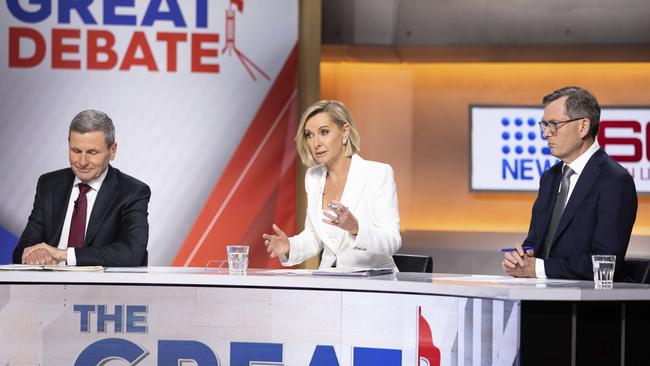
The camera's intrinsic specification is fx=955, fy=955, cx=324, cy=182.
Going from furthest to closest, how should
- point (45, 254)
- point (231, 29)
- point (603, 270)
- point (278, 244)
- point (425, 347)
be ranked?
point (231, 29) < point (278, 244) < point (45, 254) < point (425, 347) < point (603, 270)

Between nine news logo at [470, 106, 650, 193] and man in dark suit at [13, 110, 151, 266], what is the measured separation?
2808 millimetres

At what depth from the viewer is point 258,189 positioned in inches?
229

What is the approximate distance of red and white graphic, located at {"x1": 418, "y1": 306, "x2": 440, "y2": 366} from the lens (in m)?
2.96

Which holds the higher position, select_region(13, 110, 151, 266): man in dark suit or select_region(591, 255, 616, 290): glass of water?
select_region(13, 110, 151, 266): man in dark suit

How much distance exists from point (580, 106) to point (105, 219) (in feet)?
6.11

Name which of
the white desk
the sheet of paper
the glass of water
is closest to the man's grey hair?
the white desk

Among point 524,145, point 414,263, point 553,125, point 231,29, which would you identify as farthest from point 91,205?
point 524,145

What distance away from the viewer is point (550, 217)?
11.6ft

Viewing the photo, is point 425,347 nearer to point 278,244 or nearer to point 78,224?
point 278,244

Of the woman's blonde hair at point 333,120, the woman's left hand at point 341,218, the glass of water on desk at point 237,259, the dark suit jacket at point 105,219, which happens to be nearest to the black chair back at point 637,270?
the woman's left hand at point 341,218

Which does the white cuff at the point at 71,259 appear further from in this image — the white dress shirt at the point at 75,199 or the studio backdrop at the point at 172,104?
the studio backdrop at the point at 172,104

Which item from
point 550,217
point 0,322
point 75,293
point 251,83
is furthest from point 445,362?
point 251,83

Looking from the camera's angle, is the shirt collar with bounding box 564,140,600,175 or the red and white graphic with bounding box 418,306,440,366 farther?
the shirt collar with bounding box 564,140,600,175

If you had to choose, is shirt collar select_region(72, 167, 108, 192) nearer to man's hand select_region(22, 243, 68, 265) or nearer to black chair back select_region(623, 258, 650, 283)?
man's hand select_region(22, 243, 68, 265)
